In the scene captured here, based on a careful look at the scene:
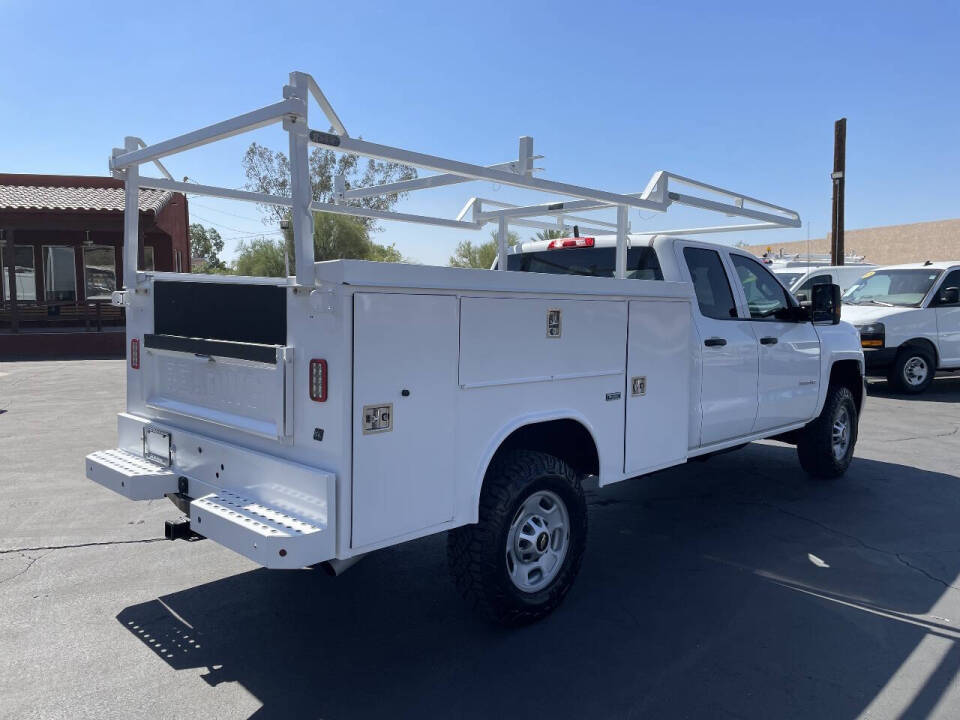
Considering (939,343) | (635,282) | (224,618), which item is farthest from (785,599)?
(939,343)

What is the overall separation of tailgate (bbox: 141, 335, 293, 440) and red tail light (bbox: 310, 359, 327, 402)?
0.14 m

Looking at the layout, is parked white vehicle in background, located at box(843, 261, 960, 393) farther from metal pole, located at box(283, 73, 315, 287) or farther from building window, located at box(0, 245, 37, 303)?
building window, located at box(0, 245, 37, 303)

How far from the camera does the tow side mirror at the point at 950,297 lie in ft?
41.5

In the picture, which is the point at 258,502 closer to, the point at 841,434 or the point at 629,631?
the point at 629,631

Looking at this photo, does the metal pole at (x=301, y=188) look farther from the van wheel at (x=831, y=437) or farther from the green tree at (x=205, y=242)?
the green tree at (x=205, y=242)

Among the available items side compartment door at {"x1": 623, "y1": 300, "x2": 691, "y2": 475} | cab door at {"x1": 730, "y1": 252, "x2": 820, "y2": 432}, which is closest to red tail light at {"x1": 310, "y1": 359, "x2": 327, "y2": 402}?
side compartment door at {"x1": 623, "y1": 300, "x2": 691, "y2": 475}

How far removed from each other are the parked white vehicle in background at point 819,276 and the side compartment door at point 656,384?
10901 millimetres

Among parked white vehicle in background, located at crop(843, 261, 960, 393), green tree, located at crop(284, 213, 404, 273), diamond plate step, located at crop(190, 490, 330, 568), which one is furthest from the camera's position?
green tree, located at crop(284, 213, 404, 273)

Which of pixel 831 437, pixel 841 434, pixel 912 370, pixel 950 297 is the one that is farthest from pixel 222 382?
pixel 950 297

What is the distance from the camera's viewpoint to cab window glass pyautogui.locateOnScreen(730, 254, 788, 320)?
5.64 meters

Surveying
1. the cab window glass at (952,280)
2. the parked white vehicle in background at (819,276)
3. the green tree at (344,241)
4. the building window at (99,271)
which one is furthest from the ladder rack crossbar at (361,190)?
the green tree at (344,241)

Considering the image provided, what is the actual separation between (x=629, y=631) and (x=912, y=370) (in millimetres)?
10899

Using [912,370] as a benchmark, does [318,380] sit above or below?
above

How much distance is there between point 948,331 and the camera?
12.6 metres
